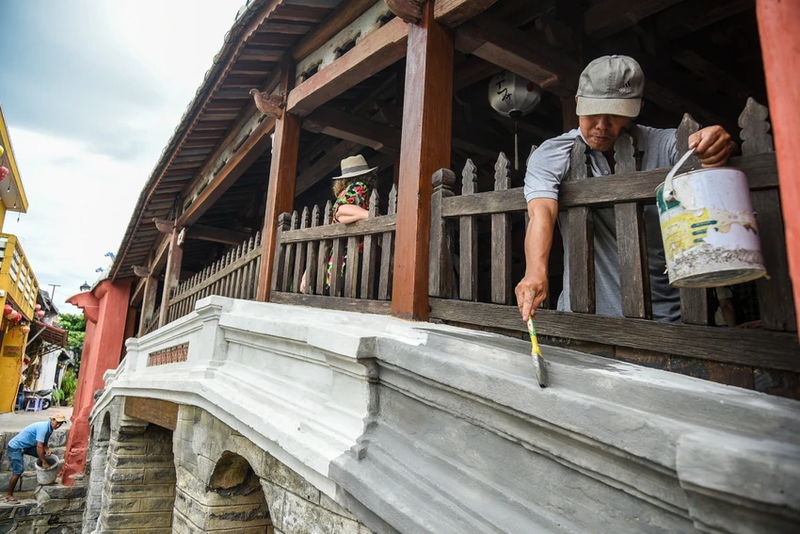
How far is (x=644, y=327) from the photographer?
1.89m

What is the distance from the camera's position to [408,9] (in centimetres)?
322

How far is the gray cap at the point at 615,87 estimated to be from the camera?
2002 mm

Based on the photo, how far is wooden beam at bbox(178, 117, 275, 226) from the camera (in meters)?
5.62

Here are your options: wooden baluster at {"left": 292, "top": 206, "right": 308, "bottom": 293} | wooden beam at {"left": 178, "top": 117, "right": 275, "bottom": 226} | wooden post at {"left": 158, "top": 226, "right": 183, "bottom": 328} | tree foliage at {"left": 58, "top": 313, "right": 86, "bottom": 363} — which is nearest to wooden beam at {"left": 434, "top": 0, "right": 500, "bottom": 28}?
wooden baluster at {"left": 292, "top": 206, "right": 308, "bottom": 293}

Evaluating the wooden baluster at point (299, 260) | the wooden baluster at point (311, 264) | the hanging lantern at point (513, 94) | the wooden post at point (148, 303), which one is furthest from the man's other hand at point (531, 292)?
the wooden post at point (148, 303)

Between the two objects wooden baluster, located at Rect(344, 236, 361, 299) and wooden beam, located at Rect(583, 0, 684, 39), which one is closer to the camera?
wooden baluster, located at Rect(344, 236, 361, 299)

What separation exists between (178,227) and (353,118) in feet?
17.4

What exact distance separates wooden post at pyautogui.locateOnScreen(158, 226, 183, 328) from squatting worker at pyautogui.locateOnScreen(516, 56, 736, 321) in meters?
8.24

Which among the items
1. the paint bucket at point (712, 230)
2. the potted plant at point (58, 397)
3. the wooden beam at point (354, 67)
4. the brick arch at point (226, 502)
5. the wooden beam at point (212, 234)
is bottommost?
the potted plant at point (58, 397)

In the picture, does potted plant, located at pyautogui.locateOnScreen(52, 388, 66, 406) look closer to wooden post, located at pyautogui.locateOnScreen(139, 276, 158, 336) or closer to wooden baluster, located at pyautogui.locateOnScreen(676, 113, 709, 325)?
wooden post, located at pyautogui.locateOnScreen(139, 276, 158, 336)

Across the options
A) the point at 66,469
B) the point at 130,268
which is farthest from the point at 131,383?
the point at 66,469

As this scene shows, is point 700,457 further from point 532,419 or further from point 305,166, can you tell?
point 305,166

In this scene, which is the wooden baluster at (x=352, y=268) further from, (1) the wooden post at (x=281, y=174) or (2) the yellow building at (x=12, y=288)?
(2) the yellow building at (x=12, y=288)

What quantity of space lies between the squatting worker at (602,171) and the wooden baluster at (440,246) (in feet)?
2.42
